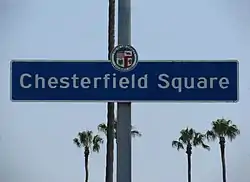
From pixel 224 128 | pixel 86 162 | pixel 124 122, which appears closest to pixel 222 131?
pixel 224 128

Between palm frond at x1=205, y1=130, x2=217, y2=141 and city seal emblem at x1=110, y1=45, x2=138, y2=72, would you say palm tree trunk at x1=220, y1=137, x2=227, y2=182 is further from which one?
city seal emblem at x1=110, y1=45, x2=138, y2=72

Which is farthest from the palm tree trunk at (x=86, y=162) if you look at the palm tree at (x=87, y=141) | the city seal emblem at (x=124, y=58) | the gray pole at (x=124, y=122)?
the city seal emblem at (x=124, y=58)

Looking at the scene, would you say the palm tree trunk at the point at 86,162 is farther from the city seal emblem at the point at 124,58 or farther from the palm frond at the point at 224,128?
the city seal emblem at the point at 124,58

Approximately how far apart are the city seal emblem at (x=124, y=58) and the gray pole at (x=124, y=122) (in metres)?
0.14

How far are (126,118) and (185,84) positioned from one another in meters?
0.67

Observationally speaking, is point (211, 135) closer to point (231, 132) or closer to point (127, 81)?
point (231, 132)

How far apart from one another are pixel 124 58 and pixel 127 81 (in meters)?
0.22

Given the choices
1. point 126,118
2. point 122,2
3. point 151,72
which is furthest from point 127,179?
point 122,2

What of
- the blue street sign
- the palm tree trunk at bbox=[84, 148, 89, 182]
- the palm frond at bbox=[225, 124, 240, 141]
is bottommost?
the palm tree trunk at bbox=[84, 148, 89, 182]

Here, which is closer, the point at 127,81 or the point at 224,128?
the point at 127,81

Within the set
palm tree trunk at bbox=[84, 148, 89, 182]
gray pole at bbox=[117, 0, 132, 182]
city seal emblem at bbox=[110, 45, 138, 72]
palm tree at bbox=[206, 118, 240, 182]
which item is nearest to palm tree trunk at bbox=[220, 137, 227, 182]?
palm tree at bbox=[206, 118, 240, 182]

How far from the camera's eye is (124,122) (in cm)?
752

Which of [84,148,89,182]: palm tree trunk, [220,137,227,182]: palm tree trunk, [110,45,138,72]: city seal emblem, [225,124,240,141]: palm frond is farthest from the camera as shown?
[225,124,240,141]: palm frond

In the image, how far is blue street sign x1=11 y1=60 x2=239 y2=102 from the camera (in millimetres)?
7359
